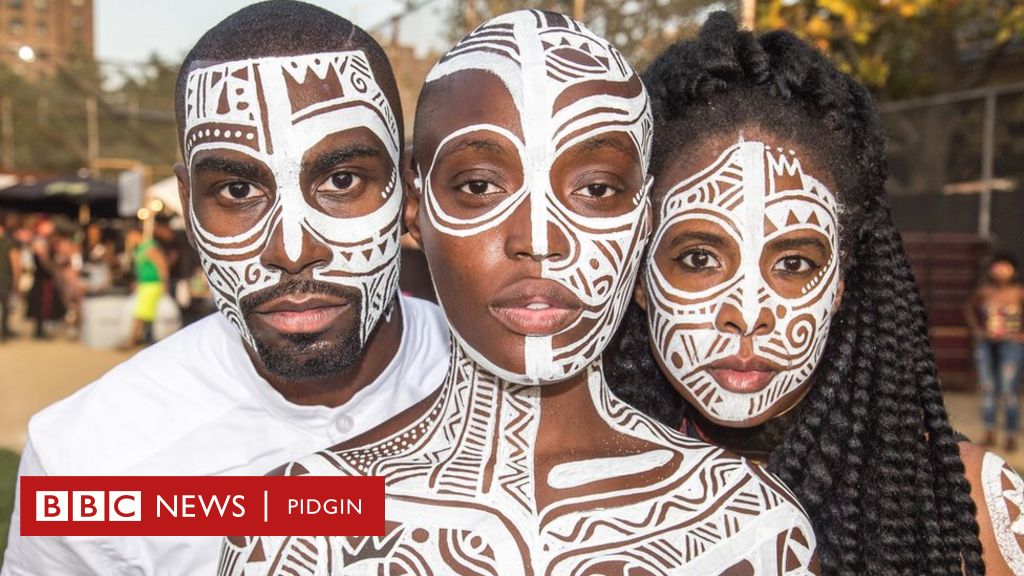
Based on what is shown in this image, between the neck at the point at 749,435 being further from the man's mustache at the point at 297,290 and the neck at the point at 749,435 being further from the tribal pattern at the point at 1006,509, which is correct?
the man's mustache at the point at 297,290

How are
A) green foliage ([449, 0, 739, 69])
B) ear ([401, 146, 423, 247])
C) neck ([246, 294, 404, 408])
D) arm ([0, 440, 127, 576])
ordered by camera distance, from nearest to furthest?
ear ([401, 146, 423, 247]) → arm ([0, 440, 127, 576]) → neck ([246, 294, 404, 408]) → green foliage ([449, 0, 739, 69])

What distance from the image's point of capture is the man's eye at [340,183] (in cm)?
241

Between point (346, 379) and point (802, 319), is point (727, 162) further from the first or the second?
point (346, 379)

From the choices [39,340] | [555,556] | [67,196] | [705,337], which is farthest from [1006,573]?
[67,196]

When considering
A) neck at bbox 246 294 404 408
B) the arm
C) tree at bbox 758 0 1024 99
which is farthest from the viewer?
tree at bbox 758 0 1024 99

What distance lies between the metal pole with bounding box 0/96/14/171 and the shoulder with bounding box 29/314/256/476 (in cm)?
4850

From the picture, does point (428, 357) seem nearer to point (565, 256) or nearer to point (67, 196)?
point (565, 256)

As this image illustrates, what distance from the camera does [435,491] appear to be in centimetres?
191

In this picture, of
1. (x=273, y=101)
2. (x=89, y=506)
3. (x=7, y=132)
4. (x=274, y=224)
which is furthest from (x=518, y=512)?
(x=7, y=132)

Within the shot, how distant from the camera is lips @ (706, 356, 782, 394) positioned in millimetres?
2266

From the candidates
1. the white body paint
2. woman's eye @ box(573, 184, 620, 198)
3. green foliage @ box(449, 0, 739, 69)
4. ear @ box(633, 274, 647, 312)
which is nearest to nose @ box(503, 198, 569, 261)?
woman's eye @ box(573, 184, 620, 198)

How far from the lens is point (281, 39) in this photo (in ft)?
8.00

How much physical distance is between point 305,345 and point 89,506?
36.9 inches

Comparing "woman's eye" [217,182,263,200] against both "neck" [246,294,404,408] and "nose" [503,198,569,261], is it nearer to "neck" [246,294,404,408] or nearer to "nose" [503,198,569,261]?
"neck" [246,294,404,408]
